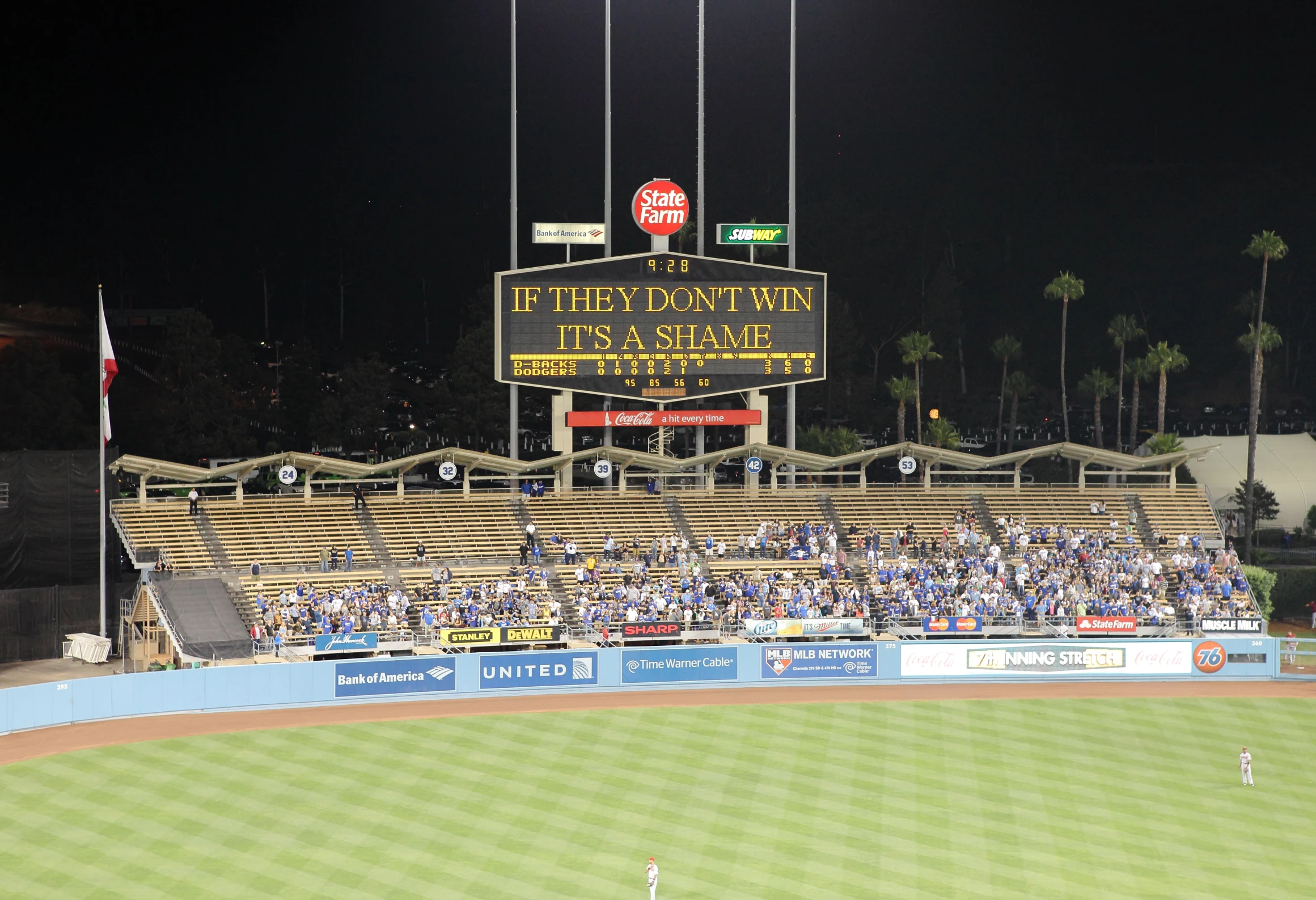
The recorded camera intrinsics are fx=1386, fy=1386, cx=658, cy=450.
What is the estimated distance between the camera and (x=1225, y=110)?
121875 mm

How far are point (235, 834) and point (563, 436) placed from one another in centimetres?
2237

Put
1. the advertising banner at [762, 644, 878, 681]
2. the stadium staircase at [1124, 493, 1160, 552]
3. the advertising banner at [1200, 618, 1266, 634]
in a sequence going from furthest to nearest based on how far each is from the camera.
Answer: the stadium staircase at [1124, 493, 1160, 552]
the advertising banner at [1200, 618, 1266, 634]
the advertising banner at [762, 644, 878, 681]

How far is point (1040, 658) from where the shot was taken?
39.1 metres

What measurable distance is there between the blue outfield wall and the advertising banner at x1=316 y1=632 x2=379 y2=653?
1.37 metres

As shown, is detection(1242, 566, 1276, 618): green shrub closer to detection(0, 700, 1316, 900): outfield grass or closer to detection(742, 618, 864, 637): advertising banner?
detection(0, 700, 1316, 900): outfield grass

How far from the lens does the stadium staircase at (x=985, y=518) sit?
46750mm

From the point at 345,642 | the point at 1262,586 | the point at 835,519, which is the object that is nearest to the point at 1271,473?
the point at 1262,586

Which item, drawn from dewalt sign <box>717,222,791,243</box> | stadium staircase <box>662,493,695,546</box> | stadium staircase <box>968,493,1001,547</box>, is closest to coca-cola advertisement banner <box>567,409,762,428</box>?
stadium staircase <box>662,493,695,546</box>

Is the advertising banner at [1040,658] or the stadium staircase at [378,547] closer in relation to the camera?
the advertising banner at [1040,658]

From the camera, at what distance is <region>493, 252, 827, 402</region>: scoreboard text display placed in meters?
43.2

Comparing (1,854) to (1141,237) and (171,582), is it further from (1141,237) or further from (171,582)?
(1141,237)

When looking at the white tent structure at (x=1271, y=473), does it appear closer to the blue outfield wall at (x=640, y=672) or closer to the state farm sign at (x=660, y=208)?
the blue outfield wall at (x=640, y=672)

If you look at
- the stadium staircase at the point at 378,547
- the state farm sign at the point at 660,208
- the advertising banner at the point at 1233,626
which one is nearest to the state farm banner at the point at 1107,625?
the advertising banner at the point at 1233,626

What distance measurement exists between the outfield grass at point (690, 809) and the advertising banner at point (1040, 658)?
343cm
